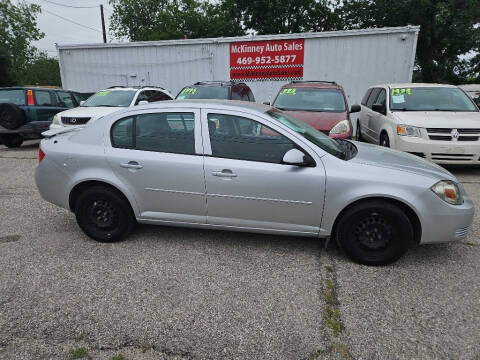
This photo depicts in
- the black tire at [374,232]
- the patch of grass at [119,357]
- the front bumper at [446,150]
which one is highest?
the front bumper at [446,150]

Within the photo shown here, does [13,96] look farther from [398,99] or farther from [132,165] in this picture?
[398,99]

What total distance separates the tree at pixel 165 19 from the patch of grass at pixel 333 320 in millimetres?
36204

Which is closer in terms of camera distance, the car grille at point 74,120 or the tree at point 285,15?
the car grille at point 74,120

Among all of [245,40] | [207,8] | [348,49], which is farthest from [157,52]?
[207,8]

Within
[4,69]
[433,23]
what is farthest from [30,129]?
[4,69]

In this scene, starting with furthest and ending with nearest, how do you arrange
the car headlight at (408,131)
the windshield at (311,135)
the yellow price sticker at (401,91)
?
the yellow price sticker at (401,91), the car headlight at (408,131), the windshield at (311,135)

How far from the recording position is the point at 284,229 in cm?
325

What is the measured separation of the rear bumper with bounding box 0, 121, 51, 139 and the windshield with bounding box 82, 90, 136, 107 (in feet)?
4.68

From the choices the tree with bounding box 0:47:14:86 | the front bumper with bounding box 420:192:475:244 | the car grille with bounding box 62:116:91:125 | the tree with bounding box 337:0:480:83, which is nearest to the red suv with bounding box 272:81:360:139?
the front bumper with bounding box 420:192:475:244

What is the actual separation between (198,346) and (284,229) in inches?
55.9

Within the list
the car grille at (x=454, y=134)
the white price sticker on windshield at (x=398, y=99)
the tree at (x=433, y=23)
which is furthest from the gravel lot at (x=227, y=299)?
the tree at (x=433, y=23)

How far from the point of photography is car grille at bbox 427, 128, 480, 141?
232 inches

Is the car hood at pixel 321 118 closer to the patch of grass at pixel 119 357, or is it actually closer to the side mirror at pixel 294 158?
the side mirror at pixel 294 158

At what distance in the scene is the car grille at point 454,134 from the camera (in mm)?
5898
